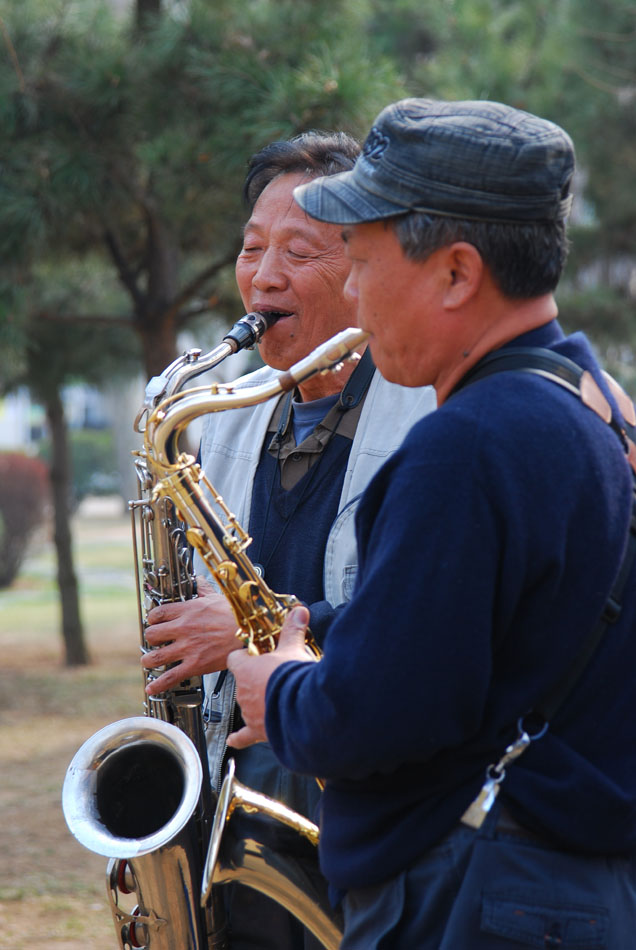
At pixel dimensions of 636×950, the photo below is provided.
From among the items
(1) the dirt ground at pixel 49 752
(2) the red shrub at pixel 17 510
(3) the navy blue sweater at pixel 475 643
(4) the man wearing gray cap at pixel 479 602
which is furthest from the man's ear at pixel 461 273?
(2) the red shrub at pixel 17 510

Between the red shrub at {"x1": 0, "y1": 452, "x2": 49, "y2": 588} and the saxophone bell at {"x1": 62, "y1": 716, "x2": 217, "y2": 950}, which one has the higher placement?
the saxophone bell at {"x1": 62, "y1": 716, "x2": 217, "y2": 950}

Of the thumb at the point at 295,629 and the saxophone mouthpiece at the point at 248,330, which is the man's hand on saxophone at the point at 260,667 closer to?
the thumb at the point at 295,629

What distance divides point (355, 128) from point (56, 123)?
1.39 metres

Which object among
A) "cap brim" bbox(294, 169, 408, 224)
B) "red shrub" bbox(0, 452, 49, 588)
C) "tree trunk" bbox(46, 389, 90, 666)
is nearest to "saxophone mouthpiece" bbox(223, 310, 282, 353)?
"cap brim" bbox(294, 169, 408, 224)

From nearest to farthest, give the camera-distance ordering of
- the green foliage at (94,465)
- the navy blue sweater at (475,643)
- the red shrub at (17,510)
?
the navy blue sweater at (475,643)
the red shrub at (17,510)
the green foliage at (94,465)

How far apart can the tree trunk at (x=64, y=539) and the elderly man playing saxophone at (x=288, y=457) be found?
5232 millimetres

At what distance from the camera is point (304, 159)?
255cm

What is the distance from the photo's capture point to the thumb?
1642 mm

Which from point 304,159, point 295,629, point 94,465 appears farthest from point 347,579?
point 94,465

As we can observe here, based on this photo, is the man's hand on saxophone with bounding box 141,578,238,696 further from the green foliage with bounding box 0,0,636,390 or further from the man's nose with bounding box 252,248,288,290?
the green foliage with bounding box 0,0,636,390

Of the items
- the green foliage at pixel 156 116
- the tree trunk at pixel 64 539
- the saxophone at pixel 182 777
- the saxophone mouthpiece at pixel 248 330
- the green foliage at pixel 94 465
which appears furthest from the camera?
the green foliage at pixel 94 465

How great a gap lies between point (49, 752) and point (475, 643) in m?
5.29

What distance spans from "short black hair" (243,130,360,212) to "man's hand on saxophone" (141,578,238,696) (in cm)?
105

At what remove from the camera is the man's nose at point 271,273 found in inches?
96.7
